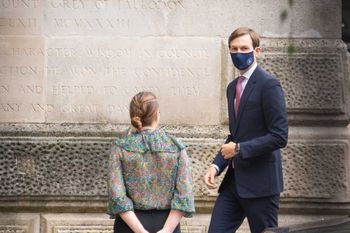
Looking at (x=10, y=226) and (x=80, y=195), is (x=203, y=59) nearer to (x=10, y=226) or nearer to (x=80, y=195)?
(x=80, y=195)

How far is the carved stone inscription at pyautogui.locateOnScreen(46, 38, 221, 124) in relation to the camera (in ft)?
23.5

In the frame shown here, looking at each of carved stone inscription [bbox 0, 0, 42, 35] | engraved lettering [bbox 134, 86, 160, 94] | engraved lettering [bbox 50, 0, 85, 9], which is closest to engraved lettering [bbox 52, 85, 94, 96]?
engraved lettering [bbox 134, 86, 160, 94]

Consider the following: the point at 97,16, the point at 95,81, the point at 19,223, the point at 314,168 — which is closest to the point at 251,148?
the point at 314,168

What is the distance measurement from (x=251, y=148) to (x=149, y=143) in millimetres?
744

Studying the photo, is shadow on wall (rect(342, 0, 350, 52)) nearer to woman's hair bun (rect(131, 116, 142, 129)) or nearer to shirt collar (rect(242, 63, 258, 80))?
shirt collar (rect(242, 63, 258, 80))

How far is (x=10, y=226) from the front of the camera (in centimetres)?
712

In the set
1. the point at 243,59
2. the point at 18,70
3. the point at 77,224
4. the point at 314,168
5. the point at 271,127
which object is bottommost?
the point at 77,224

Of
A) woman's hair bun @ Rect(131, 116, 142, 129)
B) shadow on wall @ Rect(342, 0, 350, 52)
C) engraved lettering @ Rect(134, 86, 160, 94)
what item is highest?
shadow on wall @ Rect(342, 0, 350, 52)

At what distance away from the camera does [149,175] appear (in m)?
4.68

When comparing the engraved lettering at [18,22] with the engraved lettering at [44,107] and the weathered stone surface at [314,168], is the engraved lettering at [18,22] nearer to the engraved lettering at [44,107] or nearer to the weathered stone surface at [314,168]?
the engraved lettering at [44,107]

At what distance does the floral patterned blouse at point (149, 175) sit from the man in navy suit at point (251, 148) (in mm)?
596

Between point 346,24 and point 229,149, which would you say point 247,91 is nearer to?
point 229,149

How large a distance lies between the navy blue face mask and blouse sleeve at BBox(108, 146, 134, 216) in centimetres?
107

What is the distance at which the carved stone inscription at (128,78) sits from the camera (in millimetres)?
7176
